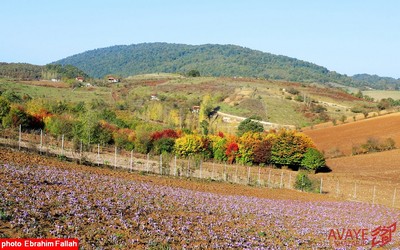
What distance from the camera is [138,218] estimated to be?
53.2ft

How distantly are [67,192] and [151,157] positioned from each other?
4235 centimetres

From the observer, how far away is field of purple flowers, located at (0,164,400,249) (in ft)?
43.4

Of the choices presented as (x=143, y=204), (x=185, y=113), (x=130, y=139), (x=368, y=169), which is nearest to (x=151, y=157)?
(x=130, y=139)

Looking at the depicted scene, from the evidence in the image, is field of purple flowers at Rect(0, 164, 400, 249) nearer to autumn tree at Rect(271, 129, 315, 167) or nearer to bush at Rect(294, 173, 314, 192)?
bush at Rect(294, 173, 314, 192)

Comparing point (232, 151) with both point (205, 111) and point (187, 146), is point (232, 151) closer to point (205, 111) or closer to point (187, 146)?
point (187, 146)

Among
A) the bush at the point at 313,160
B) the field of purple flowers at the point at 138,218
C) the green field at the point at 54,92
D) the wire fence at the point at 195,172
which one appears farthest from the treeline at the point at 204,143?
the green field at the point at 54,92

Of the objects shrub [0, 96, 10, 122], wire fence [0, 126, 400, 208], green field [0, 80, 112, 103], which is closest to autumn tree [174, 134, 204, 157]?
wire fence [0, 126, 400, 208]

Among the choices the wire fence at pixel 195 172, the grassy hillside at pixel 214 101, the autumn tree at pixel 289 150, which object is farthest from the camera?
the grassy hillside at pixel 214 101

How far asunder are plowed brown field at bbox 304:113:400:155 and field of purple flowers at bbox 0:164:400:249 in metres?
64.9

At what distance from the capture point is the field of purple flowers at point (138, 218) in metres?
13.2

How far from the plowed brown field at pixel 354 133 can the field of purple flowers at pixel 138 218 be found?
64880mm

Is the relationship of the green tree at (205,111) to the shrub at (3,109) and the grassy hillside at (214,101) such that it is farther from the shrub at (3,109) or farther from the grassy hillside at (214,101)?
the shrub at (3,109)

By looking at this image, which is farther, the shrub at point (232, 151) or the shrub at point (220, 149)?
the shrub at point (220, 149)

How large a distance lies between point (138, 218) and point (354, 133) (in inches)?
3357
